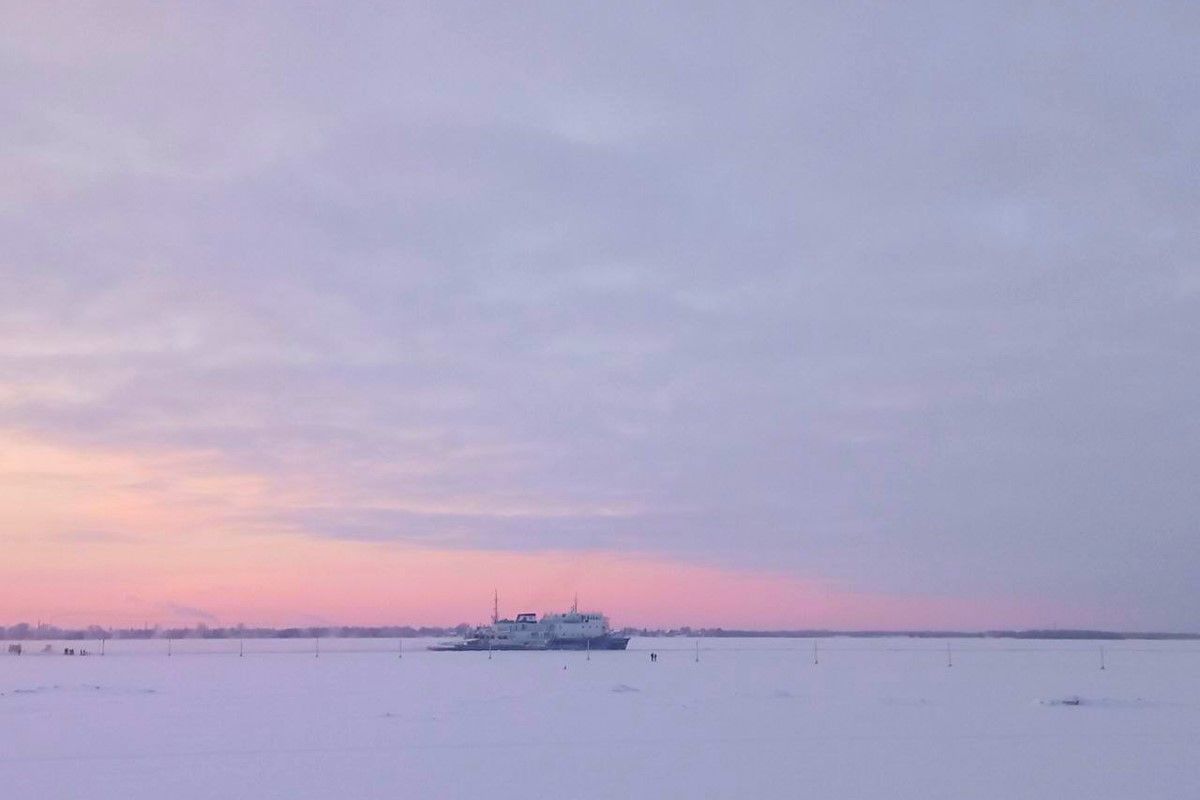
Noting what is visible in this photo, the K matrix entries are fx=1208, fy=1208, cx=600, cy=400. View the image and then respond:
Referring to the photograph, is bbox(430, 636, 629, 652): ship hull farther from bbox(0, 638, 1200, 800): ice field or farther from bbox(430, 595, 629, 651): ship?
bbox(0, 638, 1200, 800): ice field

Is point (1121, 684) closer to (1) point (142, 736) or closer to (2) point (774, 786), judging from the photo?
(2) point (774, 786)

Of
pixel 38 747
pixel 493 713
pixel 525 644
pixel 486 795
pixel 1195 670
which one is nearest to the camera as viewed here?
pixel 486 795

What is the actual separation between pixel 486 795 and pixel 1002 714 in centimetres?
1841

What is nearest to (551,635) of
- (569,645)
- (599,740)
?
(569,645)

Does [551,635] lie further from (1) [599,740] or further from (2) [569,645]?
(1) [599,740]

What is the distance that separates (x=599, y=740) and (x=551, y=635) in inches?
3227

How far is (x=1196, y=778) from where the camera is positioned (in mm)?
19281

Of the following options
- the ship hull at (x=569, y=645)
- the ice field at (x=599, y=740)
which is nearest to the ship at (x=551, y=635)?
the ship hull at (x=569, y=645)

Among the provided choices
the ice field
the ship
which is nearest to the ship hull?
the ship

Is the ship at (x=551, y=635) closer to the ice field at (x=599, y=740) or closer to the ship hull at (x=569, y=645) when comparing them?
the ship hull at (x=569, y=645)

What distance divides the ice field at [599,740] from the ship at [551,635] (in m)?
57.8

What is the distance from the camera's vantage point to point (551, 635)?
105125 mm

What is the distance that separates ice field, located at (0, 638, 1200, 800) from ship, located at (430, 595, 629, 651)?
57814 millimetres

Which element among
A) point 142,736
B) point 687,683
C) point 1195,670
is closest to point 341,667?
point 687,683
